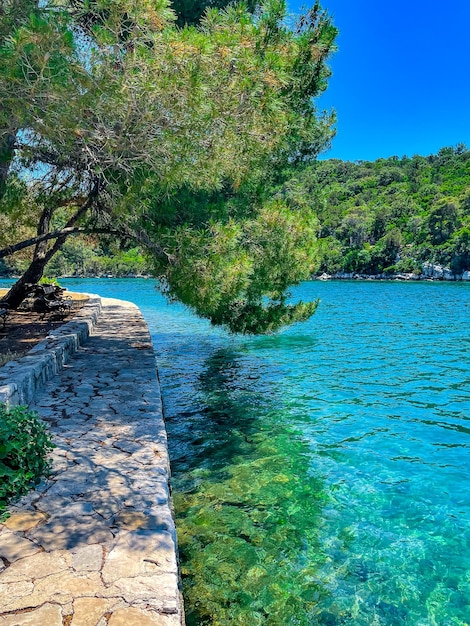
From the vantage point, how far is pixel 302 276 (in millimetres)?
9680

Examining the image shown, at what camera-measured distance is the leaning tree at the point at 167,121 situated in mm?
4531

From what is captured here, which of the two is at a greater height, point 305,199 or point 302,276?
point 305,199

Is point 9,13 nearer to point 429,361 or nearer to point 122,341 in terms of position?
point 122,341

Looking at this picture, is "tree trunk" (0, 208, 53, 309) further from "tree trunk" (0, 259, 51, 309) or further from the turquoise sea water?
the turquoise sea water

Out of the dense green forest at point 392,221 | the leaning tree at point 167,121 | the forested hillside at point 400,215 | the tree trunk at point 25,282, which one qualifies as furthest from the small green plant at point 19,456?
the forested hillside at point 400,215

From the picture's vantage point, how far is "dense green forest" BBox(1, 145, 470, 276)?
2950 inches

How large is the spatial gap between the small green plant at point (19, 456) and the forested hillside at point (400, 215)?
57.0m

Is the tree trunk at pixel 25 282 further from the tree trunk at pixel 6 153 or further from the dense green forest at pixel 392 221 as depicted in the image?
the dense green forest at pixel 392 221

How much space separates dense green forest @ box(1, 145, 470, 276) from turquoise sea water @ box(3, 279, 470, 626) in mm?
50306

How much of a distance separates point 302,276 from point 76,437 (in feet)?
19.9

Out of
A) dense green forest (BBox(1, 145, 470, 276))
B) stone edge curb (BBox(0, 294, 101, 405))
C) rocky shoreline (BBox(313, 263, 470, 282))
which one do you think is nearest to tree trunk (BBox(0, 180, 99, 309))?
stone edge curb (BBox(0, 294, 101, 405))

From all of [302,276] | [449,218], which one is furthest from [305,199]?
[449,218]

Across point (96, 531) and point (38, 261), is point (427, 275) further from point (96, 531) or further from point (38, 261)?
point (96, 531)

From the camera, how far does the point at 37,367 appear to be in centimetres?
633
